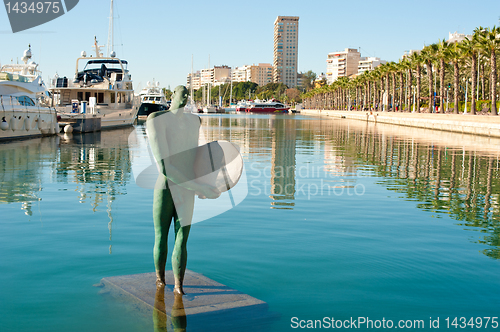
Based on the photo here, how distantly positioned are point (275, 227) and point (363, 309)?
3.77 m

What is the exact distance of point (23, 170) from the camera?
16453mm

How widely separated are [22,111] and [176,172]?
2782cm

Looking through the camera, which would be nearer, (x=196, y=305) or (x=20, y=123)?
(x=196, y=305)

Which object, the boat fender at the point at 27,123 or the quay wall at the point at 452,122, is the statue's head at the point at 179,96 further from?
the quay wall at the point at 452,122

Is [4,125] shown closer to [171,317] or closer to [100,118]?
[100,118]

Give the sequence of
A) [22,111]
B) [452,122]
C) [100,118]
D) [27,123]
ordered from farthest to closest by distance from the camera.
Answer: [452,122] < [100,118] < [27,123] < [22,111]

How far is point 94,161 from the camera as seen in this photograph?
19.7m

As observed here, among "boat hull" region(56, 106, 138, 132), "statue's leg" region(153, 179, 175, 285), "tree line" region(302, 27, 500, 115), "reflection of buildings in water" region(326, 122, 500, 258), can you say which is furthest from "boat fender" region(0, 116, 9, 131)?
"tree line" region(302, 27, 500, 115)

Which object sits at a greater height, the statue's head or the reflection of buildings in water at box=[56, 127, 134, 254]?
the statue's head

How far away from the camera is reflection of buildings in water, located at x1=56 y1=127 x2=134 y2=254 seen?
12.0 metres

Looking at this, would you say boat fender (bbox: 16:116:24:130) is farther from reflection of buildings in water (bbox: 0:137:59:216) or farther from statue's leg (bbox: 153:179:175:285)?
statue's leg (bbox: 153:179:175:285)

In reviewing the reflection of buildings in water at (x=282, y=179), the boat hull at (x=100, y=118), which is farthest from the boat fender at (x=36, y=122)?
the reflection of buildings in water at (x=282, y=179)

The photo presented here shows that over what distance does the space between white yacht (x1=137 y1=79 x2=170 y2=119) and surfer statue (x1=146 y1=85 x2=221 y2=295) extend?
178 feet

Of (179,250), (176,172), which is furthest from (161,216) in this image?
(176,172)
